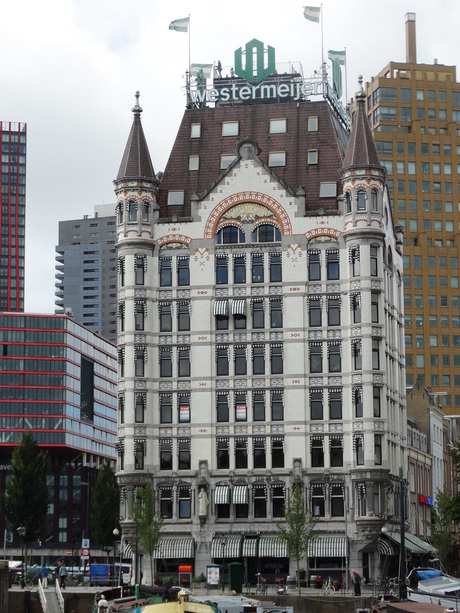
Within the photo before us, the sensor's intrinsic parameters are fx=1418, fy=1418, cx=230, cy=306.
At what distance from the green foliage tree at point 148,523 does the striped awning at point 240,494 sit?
273 inches

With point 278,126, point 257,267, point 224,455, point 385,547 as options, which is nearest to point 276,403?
point 224,455

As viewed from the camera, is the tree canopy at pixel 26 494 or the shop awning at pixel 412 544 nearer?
the shop awning at pixel 412 544

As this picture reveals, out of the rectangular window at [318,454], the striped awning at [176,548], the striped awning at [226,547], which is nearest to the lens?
the striped awning at [226,547]

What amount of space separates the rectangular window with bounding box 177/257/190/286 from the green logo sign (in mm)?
20302

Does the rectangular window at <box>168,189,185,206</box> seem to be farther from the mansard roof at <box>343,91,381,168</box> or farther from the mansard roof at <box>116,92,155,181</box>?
the mansard roof at <box>343,91,381,168</box>

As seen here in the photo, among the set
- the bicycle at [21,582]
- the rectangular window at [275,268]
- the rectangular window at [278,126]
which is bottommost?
the bicycle at [21,582]

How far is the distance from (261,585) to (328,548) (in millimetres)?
11593

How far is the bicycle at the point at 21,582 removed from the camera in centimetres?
10147

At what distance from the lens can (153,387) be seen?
120938mm

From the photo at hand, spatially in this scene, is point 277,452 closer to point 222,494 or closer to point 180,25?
point 222,494

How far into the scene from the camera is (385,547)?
4540 inches

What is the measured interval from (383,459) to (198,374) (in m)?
17.2

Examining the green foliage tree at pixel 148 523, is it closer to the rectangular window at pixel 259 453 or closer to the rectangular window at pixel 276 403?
the rectangular window at pixel 259 453

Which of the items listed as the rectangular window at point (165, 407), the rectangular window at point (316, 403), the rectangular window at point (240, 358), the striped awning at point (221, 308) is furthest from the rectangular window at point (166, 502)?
the striped awning at point (221, 308)
